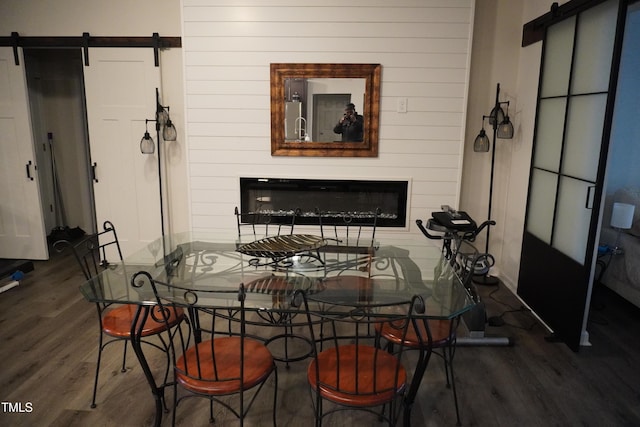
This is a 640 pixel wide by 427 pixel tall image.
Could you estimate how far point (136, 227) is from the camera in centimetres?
449

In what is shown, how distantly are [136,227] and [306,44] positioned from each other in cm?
247

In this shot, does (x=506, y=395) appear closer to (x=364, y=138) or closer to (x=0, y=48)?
(x=364, y=138)

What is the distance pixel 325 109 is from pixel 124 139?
6.69ft

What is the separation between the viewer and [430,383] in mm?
2582

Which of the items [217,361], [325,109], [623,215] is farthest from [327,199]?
[623,215]

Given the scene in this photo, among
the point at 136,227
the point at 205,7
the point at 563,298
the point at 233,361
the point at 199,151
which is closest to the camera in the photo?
the point at 233,361

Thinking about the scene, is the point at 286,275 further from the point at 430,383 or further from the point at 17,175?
the point at 17,175

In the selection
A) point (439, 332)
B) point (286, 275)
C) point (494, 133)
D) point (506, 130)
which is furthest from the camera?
point (494, 133)

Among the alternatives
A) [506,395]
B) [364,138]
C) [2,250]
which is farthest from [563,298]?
[2,250]

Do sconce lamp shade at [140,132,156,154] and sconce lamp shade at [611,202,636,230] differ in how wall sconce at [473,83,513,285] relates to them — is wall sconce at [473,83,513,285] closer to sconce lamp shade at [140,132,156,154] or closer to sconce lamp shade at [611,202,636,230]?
sconce lamp shade at [611,202,636,230]

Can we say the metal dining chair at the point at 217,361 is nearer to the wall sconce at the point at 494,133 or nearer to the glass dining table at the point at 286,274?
the glass dining table at the point at 286,274

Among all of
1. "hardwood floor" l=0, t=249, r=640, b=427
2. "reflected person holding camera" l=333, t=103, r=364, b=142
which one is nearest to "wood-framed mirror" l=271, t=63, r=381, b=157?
"reflected person holding camera" l=333, t=103, r=364, b=142

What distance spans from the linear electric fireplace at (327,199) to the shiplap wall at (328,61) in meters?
0.07

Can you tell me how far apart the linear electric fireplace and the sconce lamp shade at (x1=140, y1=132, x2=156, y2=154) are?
966 mm
